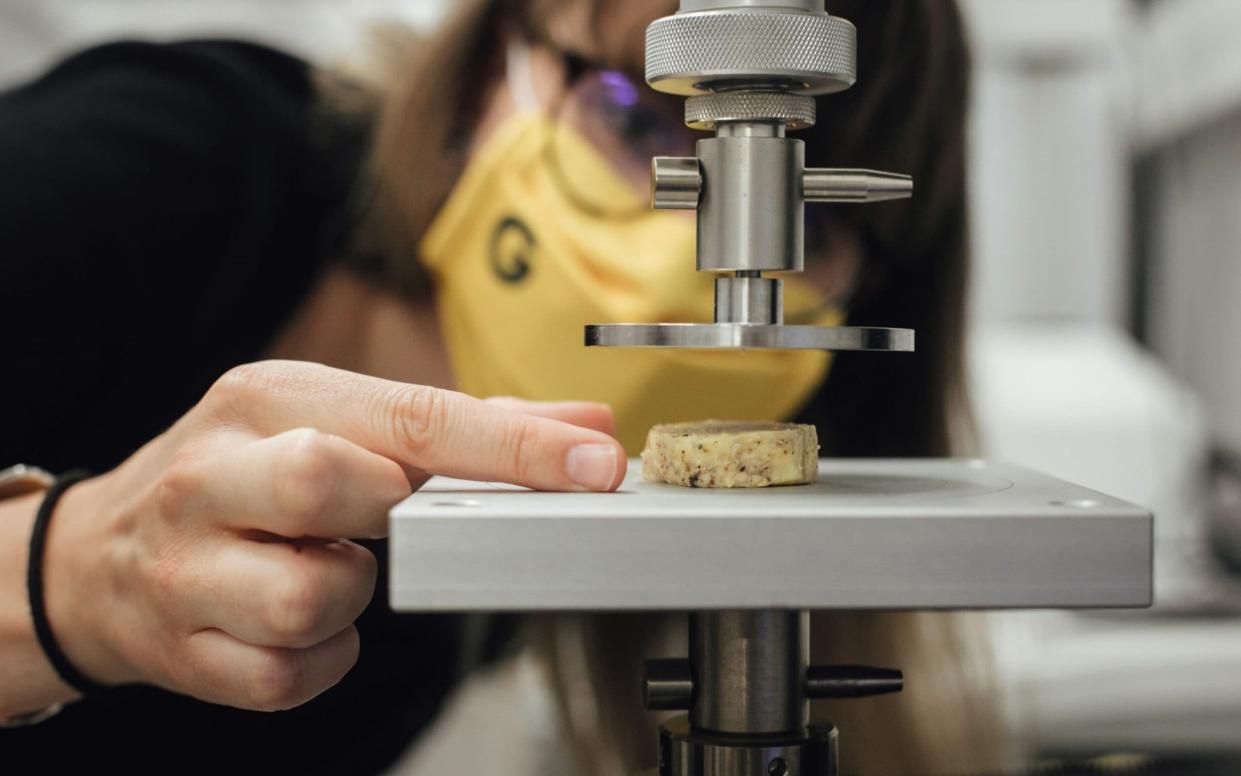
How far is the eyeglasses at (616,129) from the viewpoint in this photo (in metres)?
0.69

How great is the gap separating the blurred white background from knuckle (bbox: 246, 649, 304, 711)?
2.43ft

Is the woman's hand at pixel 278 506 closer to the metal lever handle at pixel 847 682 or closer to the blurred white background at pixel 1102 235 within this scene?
the metal lever handle at pixel 847 682

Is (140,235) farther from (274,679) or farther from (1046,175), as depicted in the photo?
(1046,175)

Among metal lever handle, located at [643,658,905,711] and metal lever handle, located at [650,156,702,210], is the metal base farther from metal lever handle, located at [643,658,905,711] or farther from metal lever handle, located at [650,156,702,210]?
metal lever handle, located at [650,156,702,210]

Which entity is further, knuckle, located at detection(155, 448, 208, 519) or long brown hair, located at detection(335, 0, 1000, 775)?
long brown hair, located at detection(335, 0, 1000, 775)

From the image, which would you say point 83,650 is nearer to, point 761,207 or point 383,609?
point 383,609

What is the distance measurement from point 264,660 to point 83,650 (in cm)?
12

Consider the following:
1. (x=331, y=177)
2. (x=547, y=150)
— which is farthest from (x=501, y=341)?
(x=331, y=177)

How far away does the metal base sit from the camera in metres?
0.39

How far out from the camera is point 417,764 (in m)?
1.15

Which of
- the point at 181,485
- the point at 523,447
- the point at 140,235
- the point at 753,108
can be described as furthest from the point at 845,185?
the point at 140,235

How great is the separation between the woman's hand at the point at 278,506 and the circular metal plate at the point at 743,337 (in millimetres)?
37

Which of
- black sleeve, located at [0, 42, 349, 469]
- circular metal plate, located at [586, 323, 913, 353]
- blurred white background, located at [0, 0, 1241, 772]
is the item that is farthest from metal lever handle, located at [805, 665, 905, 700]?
blurred white background, located at [0, 0, 1241, 772]

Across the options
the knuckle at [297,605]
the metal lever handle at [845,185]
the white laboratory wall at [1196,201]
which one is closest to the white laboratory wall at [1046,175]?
the white laboratory wall at [1196,201]
